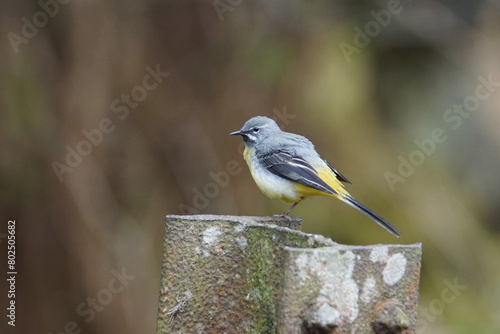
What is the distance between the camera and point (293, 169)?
5.18m

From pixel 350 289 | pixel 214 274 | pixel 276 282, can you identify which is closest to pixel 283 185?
pixel 214 274

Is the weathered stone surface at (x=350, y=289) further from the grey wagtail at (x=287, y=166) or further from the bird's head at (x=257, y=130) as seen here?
the bird's head at (x=257, y=130)

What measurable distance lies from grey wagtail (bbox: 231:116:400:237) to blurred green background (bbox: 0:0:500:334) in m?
1.93

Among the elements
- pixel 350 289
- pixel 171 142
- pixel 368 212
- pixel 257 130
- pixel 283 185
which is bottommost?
pixel 350 289

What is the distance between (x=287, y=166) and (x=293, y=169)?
2.7 inches

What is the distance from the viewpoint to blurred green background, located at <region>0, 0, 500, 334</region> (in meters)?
7.27

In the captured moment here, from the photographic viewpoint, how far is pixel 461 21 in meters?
9.07

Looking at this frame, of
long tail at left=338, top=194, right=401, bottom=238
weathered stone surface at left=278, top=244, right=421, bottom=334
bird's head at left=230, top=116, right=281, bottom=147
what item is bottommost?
weathered stone surface at left=278, top=244, right=421, bottom=334

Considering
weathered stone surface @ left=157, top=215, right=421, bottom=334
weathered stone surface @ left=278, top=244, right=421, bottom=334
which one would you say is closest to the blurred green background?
weathered stone surface @ left=157, top=215, right=421, bottom=334

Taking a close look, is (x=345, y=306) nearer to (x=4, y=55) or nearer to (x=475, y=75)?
(x=4, y=55)

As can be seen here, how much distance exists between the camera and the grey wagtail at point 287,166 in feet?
16.6

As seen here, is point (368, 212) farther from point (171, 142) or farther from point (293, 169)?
point (171, 142)

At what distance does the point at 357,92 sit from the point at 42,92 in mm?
3443

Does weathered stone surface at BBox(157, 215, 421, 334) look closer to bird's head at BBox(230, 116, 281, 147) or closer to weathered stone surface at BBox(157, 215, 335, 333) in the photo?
weathered stone surface at BBox(157, 215, 335, 333)
